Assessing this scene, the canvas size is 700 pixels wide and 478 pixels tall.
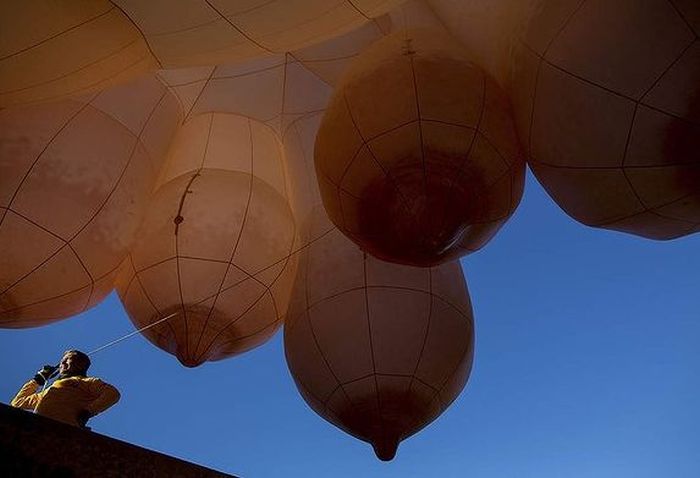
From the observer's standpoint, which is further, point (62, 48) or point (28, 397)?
point (28, 397)

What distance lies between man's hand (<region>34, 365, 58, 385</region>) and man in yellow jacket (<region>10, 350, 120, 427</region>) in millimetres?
304

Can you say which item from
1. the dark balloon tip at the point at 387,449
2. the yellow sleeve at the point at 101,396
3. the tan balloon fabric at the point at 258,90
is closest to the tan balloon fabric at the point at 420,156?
the dark balloon tip at the point at 387,449

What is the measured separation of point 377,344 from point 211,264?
3.75 feet

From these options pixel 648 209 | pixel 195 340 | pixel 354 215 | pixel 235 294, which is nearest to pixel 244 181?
pixel 235 294

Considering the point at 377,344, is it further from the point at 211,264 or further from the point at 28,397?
the point at 28,397

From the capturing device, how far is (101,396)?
391 centimetres

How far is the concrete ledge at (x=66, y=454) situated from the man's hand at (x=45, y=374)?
2899 mm

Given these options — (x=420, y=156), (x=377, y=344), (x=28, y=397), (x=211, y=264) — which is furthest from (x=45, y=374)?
(x=420, y=156)

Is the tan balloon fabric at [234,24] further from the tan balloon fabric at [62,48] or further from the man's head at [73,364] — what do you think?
the man's head at [73,364]

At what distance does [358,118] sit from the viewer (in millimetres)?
2920

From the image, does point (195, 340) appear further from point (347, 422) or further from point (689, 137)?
point (689, 137)

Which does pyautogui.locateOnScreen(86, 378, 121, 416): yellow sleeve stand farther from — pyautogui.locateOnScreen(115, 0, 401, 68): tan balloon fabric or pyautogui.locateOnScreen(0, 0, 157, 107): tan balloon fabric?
pyautogui.locateOnScreen(115, 0, 401, 68): tan balloon fabric

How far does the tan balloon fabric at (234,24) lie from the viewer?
8.18 feet

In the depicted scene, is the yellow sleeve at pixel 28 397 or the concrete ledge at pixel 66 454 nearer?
the concrete ledge at pixel 66 454
